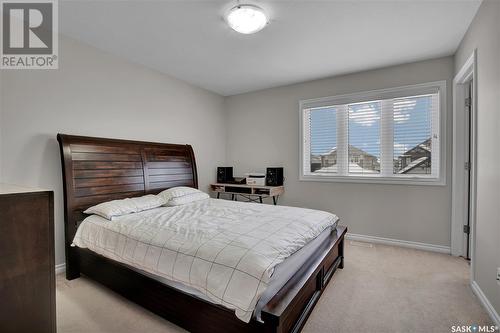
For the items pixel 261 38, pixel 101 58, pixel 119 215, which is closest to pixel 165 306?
pixel 119 215

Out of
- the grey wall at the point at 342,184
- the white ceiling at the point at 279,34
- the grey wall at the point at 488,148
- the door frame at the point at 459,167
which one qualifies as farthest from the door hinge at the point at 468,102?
the grey wall at the point at 488,148

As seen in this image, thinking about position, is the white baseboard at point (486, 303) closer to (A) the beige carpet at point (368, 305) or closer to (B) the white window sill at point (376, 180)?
(A) the beige carpet at point (368, 305)

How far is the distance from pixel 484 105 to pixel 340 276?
1978mm

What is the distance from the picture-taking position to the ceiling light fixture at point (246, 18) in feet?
6.70

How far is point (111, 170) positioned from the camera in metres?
2.78

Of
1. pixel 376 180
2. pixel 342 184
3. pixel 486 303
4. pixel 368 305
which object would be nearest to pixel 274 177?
pixel 342 184

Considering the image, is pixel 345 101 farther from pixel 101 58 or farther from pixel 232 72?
pixel 101 58

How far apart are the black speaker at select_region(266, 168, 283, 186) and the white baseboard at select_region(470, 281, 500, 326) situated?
8.47 feet

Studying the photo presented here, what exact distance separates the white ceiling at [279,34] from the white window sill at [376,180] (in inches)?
61.3

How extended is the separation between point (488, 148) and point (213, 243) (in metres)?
2.24

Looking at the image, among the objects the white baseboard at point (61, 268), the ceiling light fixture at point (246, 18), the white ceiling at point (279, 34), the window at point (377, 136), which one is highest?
the white ceiling at point (279, 34)

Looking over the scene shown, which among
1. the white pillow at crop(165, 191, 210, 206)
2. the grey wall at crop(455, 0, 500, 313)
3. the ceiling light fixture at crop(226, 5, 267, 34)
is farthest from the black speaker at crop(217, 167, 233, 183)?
the grey wall at crop(455, 0, 500, 313)

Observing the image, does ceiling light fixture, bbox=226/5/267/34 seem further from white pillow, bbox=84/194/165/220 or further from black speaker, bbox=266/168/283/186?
black speaker, bbox=266/168/283/186

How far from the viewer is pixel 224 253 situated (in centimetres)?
147
